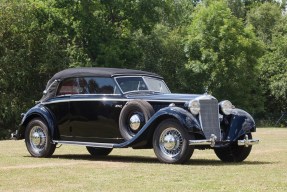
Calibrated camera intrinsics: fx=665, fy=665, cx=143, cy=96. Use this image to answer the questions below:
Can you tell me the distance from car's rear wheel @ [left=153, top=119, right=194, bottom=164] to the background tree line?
29117mm

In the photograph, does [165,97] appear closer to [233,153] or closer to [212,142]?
[212,142]

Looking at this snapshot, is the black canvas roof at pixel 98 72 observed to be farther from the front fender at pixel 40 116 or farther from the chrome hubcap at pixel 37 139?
the chrome hubcap at pixel 37 139

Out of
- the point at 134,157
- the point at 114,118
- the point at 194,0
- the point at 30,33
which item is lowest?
the point at 134,157

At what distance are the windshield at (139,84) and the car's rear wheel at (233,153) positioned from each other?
1978 mm

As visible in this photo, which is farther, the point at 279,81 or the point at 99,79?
the point at 279,81

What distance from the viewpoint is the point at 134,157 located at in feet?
52.0

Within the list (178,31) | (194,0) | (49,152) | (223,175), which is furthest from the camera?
(194,0)

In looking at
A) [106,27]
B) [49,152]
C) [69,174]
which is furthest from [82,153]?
[106,27]

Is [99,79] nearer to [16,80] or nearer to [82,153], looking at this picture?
[82,153]

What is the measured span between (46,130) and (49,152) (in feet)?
1.69

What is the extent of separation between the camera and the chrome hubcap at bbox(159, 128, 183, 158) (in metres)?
13.3

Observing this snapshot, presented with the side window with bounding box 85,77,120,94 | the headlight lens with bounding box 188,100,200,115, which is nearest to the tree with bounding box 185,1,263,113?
the side window with bounding box 85,77,120,94

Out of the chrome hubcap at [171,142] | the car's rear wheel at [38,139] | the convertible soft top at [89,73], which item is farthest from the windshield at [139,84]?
the car's rear wheel at [38,139]

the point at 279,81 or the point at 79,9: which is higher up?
the point at 79,9
